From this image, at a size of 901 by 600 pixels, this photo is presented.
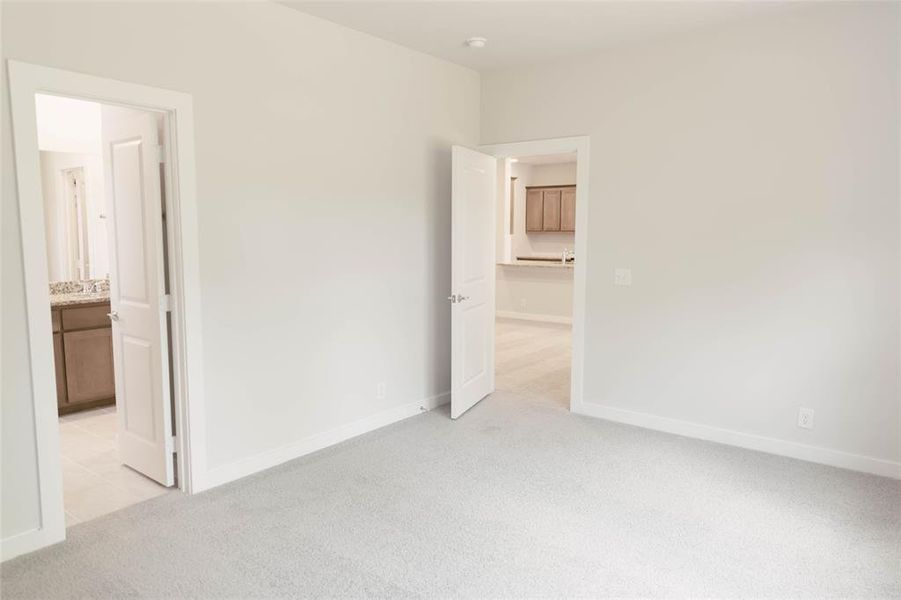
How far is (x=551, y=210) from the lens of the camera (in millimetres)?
10781

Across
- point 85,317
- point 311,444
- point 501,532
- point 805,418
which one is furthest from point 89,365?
point 805,418

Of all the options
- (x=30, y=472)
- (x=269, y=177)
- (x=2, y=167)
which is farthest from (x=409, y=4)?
(x=30, y=472)

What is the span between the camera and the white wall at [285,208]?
2.61 meters

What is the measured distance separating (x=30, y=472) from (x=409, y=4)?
3.02 meters

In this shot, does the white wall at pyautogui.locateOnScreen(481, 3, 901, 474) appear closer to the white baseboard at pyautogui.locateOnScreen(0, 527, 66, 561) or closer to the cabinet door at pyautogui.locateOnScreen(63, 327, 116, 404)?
the white baseboard at pyautogui.locateOnScreen(0, 527, 66, 561)

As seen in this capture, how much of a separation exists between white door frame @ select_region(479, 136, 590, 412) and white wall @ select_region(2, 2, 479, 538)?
2.61ft

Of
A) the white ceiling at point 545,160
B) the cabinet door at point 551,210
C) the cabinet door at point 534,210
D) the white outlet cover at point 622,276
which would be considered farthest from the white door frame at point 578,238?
the cabinet door at point 534,210

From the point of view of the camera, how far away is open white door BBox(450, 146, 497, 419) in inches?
174

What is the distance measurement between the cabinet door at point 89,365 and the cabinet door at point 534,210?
7751mm

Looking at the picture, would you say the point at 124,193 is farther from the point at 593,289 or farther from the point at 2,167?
the point at 593,289

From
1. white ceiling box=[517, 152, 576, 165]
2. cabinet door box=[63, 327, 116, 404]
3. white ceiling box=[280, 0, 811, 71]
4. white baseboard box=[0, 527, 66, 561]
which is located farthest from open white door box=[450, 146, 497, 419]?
white ceiling box=[517, 152, 576, 165]

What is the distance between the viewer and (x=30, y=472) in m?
2.61

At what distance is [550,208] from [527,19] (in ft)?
23.8

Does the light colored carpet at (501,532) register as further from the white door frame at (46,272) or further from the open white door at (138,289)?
the open white door at (138,289)
